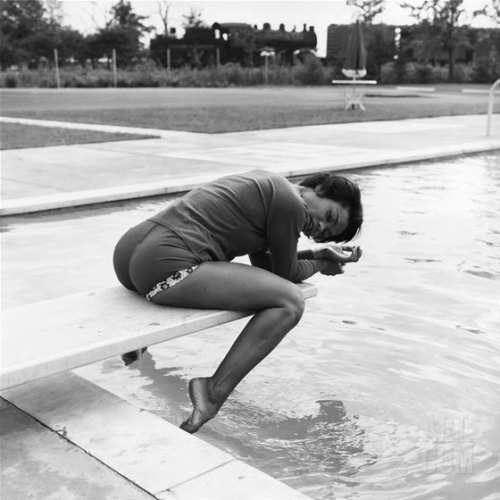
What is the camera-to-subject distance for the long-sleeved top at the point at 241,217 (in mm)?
3402

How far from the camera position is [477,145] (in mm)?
13516

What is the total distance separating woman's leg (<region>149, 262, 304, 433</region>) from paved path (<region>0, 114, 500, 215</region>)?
15.7 feet

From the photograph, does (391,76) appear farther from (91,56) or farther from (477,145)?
(477,145)

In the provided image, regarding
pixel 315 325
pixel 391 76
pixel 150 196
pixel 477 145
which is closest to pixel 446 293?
pixel 315 325

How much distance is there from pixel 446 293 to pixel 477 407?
181 centimetres

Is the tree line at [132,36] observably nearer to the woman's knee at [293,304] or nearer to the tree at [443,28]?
the tree at [443,28]

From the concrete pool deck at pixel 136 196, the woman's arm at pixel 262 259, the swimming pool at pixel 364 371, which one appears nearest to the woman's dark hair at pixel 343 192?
the woman's arm at pixel 262 259

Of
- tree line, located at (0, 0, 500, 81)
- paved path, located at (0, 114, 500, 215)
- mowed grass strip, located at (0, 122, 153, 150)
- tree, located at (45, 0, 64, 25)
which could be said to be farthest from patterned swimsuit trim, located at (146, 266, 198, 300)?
tree, located at (45, 0, 64, 25)

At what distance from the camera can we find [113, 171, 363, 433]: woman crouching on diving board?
10.9ft

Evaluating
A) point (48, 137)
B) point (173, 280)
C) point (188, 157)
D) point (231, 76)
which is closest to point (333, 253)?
point (173, 280)

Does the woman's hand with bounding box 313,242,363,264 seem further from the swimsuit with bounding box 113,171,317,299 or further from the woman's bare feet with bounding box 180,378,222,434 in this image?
the woman's bare feet with bounding box 180,378,222,434

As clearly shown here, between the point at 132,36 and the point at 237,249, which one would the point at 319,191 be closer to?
the point at 237,249

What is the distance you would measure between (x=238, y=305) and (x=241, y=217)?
1.26ft

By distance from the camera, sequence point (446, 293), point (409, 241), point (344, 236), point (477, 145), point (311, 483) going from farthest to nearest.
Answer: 1. point (477, 145)
2. point (409, 241)
3. point (446, 293)
4. point (344, 236)
5. point (311, 483)
